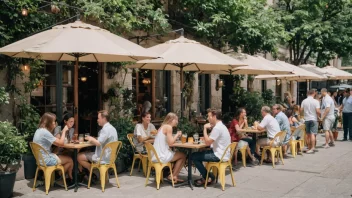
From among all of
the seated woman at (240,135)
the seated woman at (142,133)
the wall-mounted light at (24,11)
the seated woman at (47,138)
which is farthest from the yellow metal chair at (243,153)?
the wall-mounted light at (24,11)

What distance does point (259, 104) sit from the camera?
16375mm

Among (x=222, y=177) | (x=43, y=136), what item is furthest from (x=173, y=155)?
(x=43, y=136)

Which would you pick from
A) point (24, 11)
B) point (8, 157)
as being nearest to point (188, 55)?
point (24, 11)

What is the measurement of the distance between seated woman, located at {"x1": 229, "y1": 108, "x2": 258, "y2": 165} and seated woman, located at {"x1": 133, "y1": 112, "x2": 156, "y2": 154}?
1.89m

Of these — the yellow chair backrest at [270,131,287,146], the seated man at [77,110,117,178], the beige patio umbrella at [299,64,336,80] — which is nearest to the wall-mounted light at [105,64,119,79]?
the seated man at [77,110,117,178]

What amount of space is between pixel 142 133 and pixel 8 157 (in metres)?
2.94

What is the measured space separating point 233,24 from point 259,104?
324 cm

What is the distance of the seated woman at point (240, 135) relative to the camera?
10031mm

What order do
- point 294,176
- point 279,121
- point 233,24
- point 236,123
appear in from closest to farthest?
point 294,176 < point 236,123 < point 279,121 < point 233,24

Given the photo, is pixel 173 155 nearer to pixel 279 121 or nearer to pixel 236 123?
pixel 236 123

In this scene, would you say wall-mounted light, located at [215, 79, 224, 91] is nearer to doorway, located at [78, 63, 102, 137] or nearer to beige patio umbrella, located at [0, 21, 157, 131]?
doorway, located at [78, 63, 102, 137]

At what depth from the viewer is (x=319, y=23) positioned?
20.5 m

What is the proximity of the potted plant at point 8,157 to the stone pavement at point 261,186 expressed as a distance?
17.0 inches

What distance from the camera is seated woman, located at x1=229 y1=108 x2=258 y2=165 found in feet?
32.9
